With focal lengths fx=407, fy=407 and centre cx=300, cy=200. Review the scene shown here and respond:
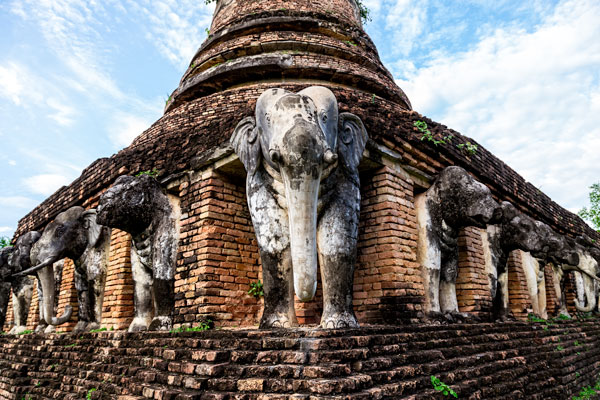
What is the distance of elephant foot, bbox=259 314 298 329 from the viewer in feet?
11.5

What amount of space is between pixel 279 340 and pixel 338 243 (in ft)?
3.68

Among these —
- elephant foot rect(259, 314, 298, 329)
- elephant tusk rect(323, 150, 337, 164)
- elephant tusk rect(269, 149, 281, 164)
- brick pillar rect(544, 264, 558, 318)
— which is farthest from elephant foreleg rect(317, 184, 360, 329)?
brick pillar rect(544, 264, 558, 318)

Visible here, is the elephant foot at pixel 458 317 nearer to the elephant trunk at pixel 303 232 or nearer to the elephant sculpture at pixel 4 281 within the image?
the elephant trunk at pixel 303 232

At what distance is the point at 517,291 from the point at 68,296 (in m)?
8.39

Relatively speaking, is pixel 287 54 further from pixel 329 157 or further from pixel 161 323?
pixel 161 323

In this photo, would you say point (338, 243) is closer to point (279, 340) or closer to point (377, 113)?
point (279, 340)

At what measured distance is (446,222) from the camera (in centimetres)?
524

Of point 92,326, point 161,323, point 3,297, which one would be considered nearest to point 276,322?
point 161,323

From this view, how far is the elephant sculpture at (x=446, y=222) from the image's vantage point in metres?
4.89

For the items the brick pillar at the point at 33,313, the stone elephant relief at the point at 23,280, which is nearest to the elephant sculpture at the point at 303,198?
the stone elephant relief at the point at 23,280

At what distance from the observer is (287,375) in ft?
8.19

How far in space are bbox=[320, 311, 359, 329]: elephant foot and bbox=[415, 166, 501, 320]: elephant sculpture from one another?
1.83m

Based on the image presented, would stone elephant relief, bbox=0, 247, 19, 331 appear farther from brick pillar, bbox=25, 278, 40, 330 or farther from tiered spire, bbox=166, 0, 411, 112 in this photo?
tiered spire, bbox=166, 0, 411, 112

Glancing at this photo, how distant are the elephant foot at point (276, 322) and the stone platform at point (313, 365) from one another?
0.42m
